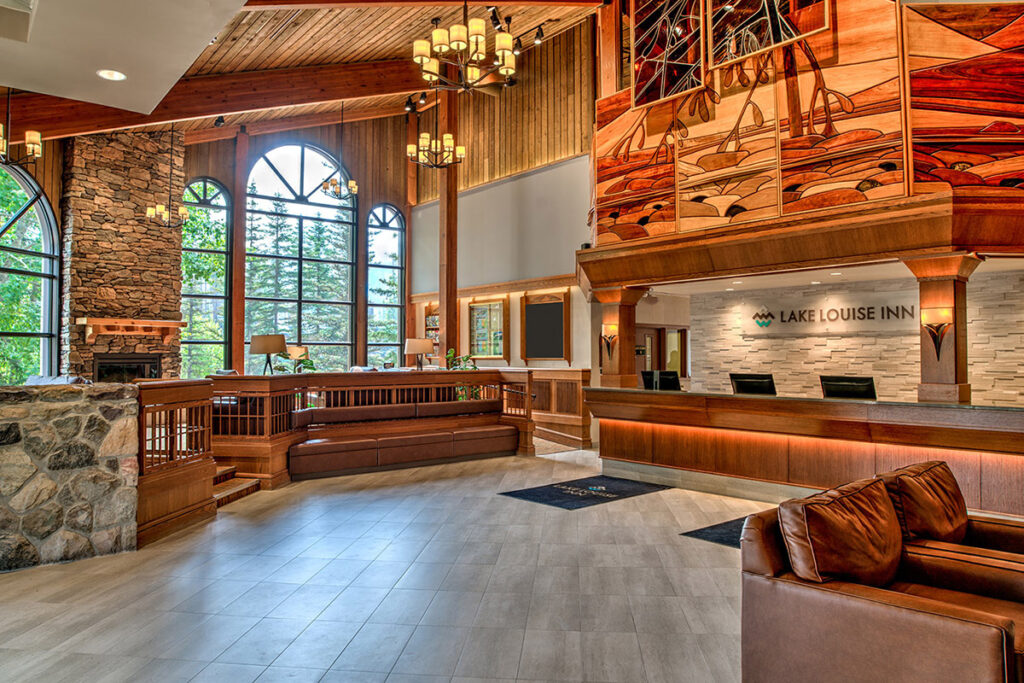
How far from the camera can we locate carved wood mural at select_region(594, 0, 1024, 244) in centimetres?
504

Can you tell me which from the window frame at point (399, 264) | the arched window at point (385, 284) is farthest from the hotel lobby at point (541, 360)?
the window frame at point (399, 264)

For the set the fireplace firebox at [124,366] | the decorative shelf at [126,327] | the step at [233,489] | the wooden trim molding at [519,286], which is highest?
the wooden trim molding at [519,286]

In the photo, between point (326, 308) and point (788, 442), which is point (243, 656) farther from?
point (326, 308)

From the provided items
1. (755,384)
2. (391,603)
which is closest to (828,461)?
(755,384)

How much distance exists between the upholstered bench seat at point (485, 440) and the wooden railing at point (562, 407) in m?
1.22

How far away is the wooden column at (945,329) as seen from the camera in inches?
203

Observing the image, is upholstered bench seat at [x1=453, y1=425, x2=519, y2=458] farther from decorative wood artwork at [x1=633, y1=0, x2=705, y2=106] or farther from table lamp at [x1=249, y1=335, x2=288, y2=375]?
decorative wood artwork at [x1=633, y1=0, x2=705, y2=106]

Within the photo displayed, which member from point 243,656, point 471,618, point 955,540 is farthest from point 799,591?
point 243,656

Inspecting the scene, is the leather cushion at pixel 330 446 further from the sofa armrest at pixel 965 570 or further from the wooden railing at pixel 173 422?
the sofa armrest at pixel 965 570

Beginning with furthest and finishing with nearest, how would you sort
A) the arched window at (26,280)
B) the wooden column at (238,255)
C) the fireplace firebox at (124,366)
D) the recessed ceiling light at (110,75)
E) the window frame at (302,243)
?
the window frame at (302,243)
the wooden column at (238,255)
the fireplace firebox at (124,366)
the arched window at (26,280)
the recessed ceiling light at (110,75)

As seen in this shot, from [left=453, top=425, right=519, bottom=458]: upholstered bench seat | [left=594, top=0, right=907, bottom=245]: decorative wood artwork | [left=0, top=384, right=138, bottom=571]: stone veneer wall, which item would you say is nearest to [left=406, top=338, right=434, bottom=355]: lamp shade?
[left=453, top=425, right=519, bottom=458]: upholstered bench seat

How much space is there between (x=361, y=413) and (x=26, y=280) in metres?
5.61

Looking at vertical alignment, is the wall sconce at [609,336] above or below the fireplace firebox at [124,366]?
above

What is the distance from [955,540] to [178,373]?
11.0 m
